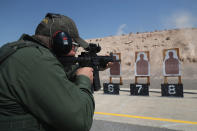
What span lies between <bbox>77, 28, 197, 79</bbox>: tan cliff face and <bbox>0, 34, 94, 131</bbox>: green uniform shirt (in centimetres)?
1936

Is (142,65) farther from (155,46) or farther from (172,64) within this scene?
(155,46)

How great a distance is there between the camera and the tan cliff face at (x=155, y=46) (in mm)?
23469

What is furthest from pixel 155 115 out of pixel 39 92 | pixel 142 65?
pixel 142 65

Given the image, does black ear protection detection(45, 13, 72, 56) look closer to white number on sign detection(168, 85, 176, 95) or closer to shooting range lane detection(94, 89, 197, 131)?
shooting range lane detection(94, 89, 197, 131)

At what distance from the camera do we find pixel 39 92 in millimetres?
859

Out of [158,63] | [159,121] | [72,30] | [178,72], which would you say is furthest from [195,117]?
[158,63]

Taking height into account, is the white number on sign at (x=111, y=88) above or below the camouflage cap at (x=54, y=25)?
below

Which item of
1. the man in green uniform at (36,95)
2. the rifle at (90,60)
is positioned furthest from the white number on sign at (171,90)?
the man in green uniform at (36,95)

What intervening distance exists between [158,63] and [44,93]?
25.9m

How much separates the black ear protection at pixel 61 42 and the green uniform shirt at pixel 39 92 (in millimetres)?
250

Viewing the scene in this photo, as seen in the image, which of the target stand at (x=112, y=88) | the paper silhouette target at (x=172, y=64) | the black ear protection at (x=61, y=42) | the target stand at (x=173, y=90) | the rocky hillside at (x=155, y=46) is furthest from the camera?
the rocky hillside at (x=155, y=46)

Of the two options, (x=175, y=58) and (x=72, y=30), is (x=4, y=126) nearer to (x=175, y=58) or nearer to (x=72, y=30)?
(x=72, y=30)

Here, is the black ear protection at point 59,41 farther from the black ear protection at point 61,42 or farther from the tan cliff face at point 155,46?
the tan cliff face at point 155,46

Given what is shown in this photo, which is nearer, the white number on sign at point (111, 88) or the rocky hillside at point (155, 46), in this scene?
the white number on sign at point (111, 88)
